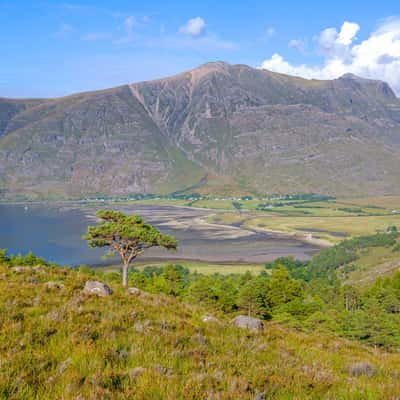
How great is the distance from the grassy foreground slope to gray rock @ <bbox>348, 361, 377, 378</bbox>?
0.18 ft

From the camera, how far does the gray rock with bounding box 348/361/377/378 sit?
8930mm

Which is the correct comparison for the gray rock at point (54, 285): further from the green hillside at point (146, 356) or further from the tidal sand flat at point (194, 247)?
the tidal sand flat at point (194, 247)

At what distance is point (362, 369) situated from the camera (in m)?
9.13

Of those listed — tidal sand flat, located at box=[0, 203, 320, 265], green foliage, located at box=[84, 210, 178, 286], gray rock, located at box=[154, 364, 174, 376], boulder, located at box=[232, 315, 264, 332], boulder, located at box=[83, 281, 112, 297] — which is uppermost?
gray rock, located at box=[154, 364, 174, 376]

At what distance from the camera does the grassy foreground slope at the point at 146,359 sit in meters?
6.23

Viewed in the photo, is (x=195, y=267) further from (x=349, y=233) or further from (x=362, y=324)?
(x=349, y=233)

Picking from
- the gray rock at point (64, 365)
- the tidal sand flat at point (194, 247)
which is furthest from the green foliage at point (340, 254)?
the gray rock at point (64, 365)

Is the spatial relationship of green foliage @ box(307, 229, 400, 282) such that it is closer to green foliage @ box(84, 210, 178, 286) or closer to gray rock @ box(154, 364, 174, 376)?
green foliage @ box(84, 210, 178, 286)

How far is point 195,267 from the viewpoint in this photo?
126 metres

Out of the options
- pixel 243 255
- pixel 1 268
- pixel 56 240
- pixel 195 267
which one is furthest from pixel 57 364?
pixel 56 240

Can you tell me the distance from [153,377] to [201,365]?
1258mm

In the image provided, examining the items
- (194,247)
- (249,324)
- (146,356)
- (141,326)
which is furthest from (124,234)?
(194,247)

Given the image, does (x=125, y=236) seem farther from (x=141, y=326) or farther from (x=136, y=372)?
(x=136, y=372)

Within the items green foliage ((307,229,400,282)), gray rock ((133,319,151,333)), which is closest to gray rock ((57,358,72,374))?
gray rock ((133,319,151,333))
